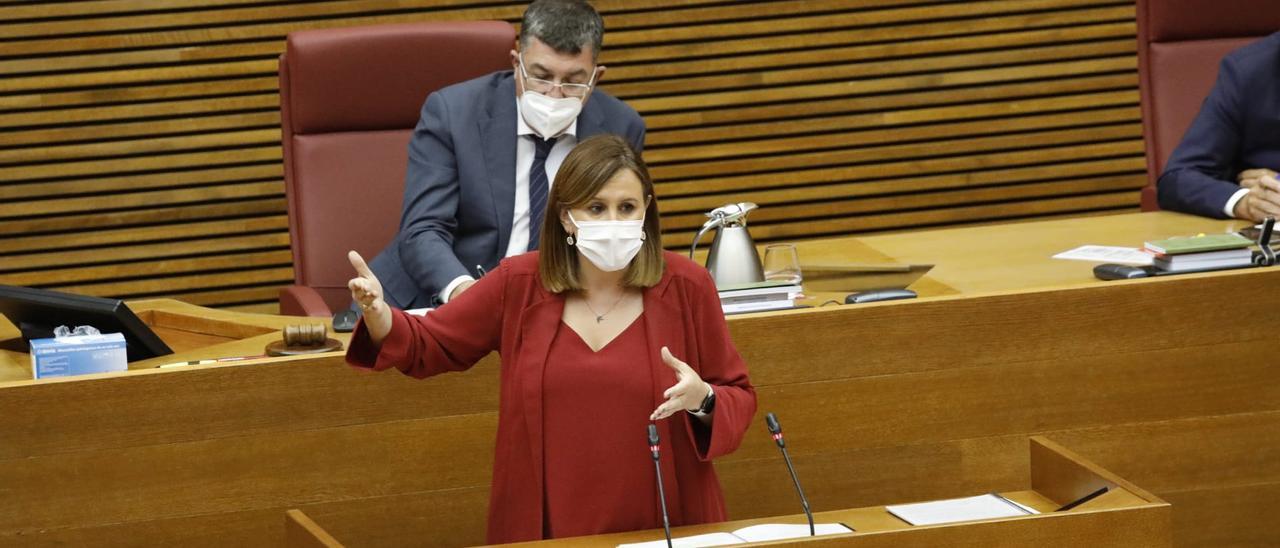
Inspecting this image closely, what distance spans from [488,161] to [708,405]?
144cm

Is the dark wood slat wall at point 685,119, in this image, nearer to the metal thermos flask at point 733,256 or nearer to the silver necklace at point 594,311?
the metal thermos flask at point 733,256

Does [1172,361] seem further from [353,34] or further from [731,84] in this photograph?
[731,84]

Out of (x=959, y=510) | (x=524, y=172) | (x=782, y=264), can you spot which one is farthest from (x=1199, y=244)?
(x=524, y=172)

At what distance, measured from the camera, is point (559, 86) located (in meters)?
3.36

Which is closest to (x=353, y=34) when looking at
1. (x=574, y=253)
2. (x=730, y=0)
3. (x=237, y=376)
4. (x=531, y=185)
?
(x=531, y=185)

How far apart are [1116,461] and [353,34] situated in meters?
1.99

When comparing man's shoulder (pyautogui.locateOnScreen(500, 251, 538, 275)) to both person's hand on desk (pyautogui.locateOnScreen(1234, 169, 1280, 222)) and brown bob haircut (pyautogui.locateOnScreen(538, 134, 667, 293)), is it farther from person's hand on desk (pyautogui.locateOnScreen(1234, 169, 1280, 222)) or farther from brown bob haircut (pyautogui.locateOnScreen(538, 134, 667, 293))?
person's hand on desk (pyautogui.locateOnScreen(1234, 169, 1280, 222))

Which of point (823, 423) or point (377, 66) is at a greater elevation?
point (377, 66)

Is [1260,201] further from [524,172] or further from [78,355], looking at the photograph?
[78,355]

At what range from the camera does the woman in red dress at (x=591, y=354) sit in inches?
89.8

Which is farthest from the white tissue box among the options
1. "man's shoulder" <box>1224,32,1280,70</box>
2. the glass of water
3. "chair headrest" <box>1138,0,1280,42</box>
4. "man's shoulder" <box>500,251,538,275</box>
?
"chair headrest" <box>1138,0,1280,42</box>

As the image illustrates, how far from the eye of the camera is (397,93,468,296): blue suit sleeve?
3352 mm

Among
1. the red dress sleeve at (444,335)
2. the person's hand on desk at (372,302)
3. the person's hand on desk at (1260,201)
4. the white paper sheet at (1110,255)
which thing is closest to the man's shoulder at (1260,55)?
the person's hand on desk at (1260,201)

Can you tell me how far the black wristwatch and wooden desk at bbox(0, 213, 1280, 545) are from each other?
669mm
